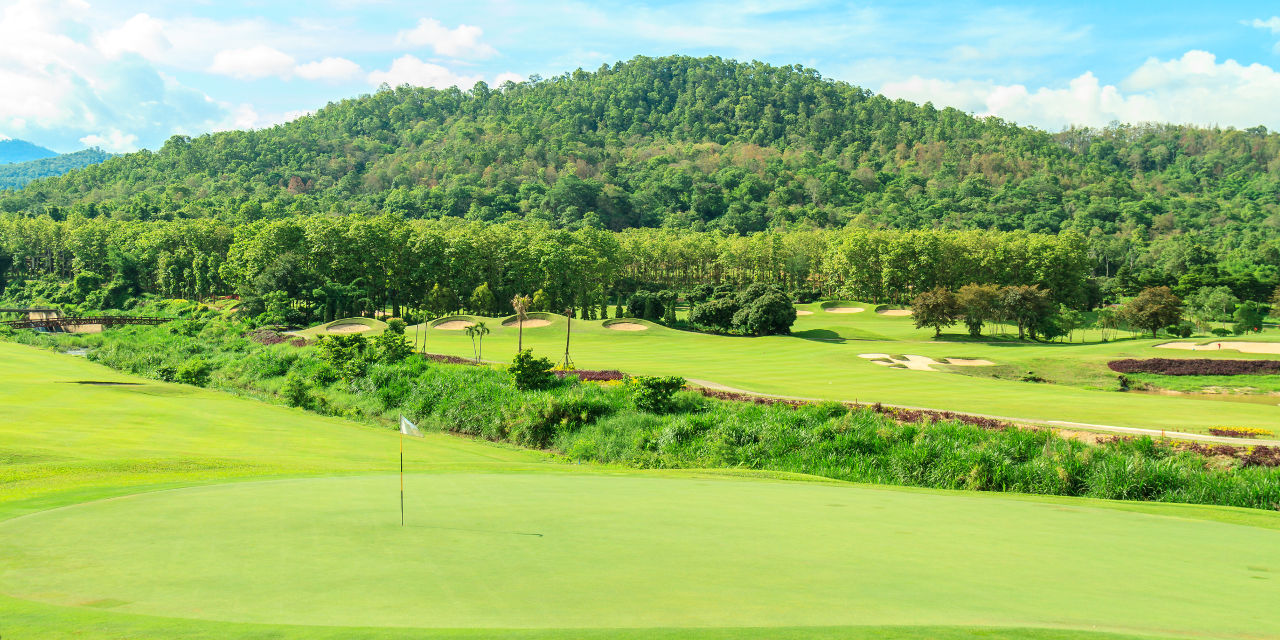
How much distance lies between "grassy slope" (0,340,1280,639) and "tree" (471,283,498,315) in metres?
66.5

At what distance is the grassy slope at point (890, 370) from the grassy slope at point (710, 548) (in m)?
15.5

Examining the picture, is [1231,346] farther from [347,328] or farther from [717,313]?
[347,328]

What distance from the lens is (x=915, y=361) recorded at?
47.8 meters

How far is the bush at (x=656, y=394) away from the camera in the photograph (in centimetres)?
3088

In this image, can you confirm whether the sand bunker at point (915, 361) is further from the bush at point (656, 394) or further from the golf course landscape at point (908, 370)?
the bush at point (656, 394)

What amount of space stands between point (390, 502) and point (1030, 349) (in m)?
52.3

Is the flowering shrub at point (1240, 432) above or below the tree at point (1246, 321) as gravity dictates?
below

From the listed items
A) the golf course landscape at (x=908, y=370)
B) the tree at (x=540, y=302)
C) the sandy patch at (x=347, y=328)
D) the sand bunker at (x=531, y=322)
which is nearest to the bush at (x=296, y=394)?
the golf course landscape at (x=908, y=370)

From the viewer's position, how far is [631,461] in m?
27.2

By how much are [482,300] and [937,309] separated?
48.6 metres

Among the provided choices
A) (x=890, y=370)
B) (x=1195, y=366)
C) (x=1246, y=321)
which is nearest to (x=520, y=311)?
(x=890, y=370)

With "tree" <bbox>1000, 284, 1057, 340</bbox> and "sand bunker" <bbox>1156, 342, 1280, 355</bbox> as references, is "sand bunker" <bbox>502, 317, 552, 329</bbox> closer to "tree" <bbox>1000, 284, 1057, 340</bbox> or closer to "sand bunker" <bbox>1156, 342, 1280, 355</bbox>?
"tree" <bbox>1000, 284, 1057, 340</bbox>

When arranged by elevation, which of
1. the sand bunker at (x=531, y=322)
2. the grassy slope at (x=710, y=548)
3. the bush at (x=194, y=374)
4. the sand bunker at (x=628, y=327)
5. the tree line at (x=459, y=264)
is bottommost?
the bush at (x=194, y=374)

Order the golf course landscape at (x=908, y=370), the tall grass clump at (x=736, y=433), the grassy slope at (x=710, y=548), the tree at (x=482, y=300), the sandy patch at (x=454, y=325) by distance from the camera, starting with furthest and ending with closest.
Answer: the tree at (x=482, y=300), the sandy patch at (x=454, y=325), the golf course landscape at (x=908, y=370), the tall grass clump at (x=736, y=433), the grassy slope at (x=710, y=548)
